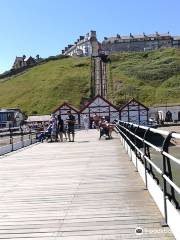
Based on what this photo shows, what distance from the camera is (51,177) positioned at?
14.3 m

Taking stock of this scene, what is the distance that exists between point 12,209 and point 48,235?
2304 mm

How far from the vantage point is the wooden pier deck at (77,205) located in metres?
7.61

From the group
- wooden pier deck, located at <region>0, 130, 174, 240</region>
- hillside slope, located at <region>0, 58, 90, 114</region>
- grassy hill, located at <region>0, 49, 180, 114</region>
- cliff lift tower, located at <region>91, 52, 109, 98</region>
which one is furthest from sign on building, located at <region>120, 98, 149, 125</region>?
wooden pier deck, located at <region>0, 130, 174, 240</region>

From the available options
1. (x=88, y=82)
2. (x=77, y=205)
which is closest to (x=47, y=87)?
(x=88, y=82)

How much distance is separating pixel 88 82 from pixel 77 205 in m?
145

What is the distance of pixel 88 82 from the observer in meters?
154

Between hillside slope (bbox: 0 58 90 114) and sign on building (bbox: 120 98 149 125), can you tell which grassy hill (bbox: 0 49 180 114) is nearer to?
hillside slope (bbox: 0 58 90 114)

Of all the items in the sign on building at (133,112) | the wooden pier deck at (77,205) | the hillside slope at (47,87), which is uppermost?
the hillside slope at (47,87)

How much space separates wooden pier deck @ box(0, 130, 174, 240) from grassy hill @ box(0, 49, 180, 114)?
11510 cm

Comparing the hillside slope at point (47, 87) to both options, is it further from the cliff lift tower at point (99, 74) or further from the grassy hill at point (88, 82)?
the cliff lift tower at point (99, 74)

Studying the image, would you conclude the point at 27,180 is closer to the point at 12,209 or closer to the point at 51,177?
the point at 51,177

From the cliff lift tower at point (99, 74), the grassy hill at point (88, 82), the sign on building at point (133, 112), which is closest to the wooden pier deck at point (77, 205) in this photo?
the sign on building at point (133, 112)

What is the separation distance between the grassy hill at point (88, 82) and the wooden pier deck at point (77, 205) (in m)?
115

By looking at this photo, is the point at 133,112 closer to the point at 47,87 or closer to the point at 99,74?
the point at 47,87
